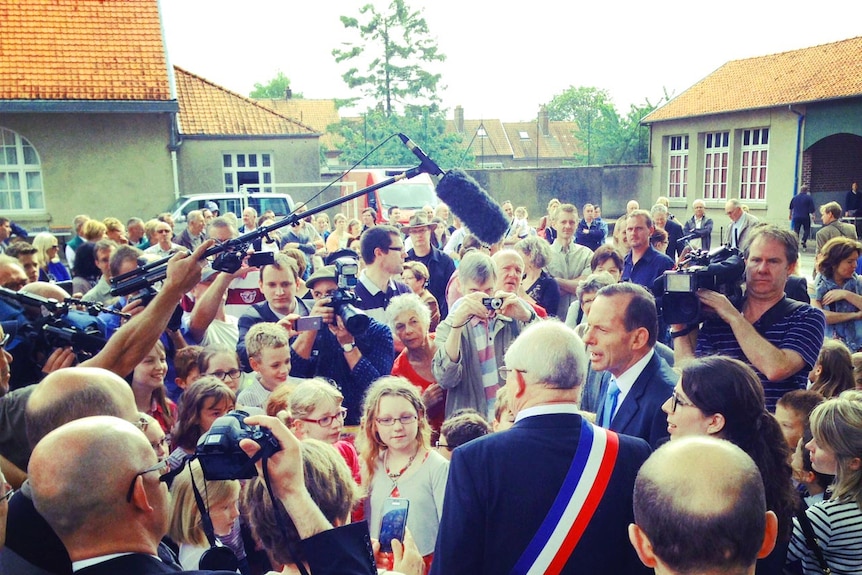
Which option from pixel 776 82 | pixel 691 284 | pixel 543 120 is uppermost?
pixel 543 120

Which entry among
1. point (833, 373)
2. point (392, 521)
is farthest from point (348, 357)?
point (833, 373)

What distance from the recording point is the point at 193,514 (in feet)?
9.20

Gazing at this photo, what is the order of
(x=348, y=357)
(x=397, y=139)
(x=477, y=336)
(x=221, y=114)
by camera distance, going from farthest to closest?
(x=397, y=139) → (x=221, y=114) → (x=477, y=336) → (x=348, y=357)

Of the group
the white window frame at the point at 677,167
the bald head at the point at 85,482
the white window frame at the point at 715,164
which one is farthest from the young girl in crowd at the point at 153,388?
the white window frame at the point at 677,167

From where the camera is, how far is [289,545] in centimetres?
194

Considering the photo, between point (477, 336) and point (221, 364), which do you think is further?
point (477, 336)

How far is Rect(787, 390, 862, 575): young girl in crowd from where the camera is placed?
2.74m

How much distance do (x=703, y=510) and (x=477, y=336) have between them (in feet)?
9.62

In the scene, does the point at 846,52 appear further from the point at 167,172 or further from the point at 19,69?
the point at 19,69

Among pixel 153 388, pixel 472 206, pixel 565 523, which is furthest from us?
pixel 153 388

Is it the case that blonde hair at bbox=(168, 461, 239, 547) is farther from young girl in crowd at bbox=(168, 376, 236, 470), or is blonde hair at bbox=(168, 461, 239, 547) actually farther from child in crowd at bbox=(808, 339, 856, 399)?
child in crowd at bbox=(808, 339, 856, 399)

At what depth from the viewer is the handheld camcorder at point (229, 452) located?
1895 mm

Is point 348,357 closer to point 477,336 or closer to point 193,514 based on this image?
point 477,336

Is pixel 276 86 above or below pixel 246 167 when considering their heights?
above
